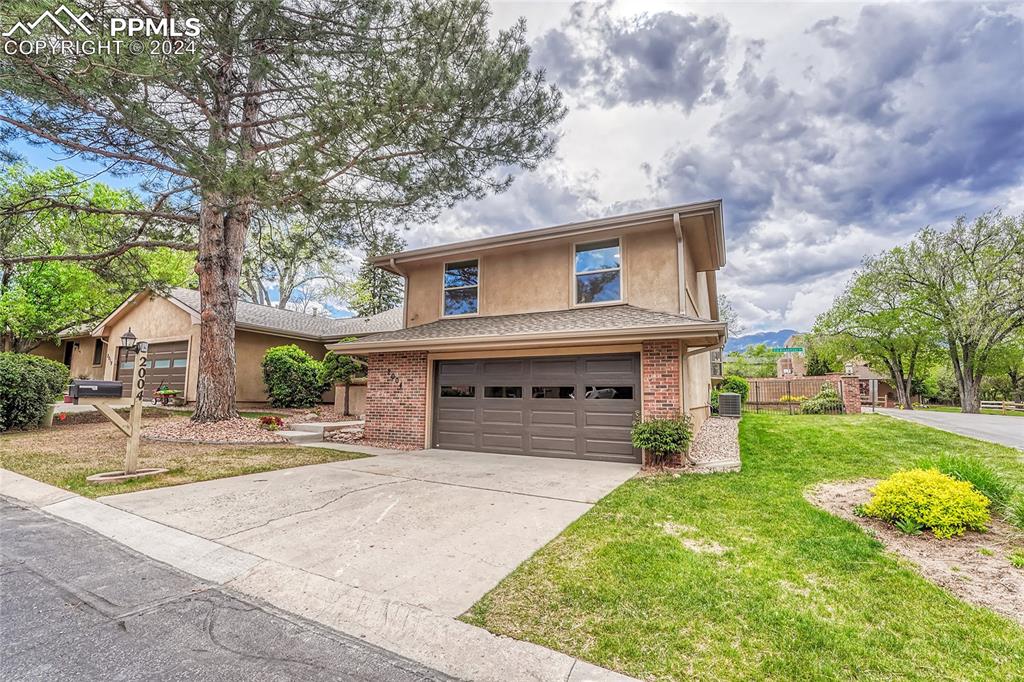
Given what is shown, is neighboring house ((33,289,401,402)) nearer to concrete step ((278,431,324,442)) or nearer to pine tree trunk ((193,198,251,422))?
pine tree trunk ((193,198,251,422))

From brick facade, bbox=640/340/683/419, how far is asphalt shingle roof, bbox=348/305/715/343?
1.74 ft

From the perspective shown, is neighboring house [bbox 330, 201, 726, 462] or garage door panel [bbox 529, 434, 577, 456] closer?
neighboring house [bbox 330, 201, 726, 462]

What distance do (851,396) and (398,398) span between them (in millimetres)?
16273

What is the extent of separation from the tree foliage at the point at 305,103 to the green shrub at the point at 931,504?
920 centimetres

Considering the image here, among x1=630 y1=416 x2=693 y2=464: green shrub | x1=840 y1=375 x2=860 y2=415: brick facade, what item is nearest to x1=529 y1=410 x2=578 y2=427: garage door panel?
x1=630 y1=416 x2=693 y2=464: green shrub

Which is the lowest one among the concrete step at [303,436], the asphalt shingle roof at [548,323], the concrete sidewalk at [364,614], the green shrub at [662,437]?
the concrete sidewalk at [364,614]

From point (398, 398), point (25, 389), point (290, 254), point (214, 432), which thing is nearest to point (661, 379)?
point (398, 398)

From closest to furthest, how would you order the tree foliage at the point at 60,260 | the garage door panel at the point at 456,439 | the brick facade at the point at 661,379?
the brick facade at the point at 661,379
the garage door panel at the point at 456,439
the tree foliage at the point at 60,260

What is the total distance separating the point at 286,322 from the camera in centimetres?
1923

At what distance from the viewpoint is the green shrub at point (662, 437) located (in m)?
7.51

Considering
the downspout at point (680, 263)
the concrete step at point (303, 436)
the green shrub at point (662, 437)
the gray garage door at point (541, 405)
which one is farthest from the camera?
the concrete step at point (303, 436)

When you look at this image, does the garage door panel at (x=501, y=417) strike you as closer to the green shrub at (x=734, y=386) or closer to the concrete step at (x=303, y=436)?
the concrete step at (x=303, y=436)

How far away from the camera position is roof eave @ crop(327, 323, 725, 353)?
7345 mm

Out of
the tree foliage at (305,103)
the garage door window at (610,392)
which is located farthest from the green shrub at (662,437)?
the tree foliage at (305,103)
